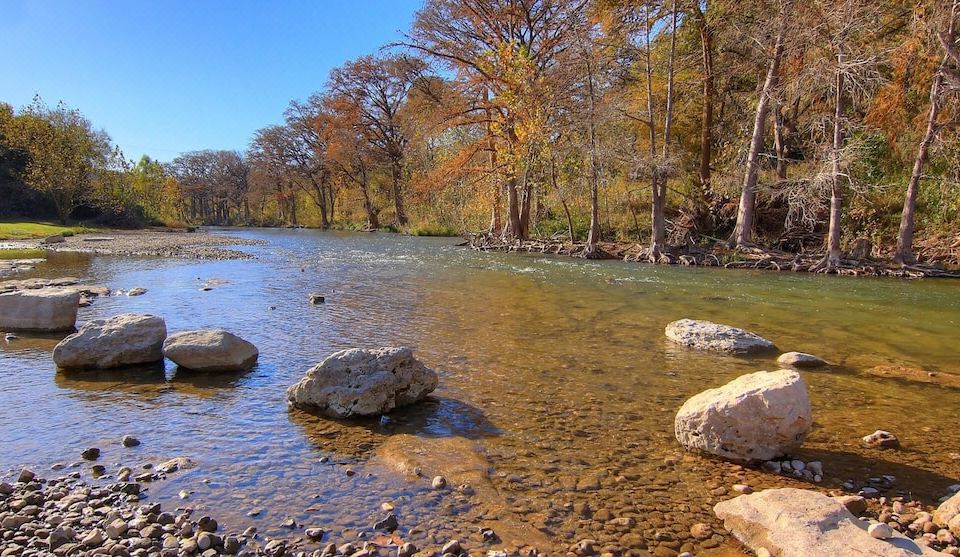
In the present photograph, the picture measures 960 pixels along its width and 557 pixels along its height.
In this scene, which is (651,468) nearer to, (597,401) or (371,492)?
(597,401)

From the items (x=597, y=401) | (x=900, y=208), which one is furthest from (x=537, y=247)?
(x=597, y=401)

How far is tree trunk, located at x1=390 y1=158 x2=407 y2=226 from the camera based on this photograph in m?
56.7

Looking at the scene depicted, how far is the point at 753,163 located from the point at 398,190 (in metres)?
40.8

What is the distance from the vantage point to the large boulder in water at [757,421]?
15.8 feet

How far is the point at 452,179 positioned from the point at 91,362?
2453 centimetres

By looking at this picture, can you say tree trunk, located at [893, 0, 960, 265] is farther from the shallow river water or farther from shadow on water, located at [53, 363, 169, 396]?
shadow on water, located at [53, 363, 169, 396]

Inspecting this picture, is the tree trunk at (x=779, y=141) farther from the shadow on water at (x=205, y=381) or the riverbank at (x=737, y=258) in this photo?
the shadow on water at (x=205, y=381)

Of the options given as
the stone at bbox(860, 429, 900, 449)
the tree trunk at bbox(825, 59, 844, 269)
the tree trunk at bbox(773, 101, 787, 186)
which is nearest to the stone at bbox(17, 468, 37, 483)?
the stone at bbox(860, 429, 900, 449)

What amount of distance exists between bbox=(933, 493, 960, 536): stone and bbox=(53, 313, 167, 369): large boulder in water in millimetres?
8975

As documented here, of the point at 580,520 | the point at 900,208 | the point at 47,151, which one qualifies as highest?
the point at 47,151

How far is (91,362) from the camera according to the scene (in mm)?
7457

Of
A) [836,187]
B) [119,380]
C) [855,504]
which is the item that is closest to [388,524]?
[855,504]

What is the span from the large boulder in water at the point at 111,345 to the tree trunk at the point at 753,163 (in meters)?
22.9

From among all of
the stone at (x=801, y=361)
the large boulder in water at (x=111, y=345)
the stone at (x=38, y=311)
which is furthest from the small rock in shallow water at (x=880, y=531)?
the stone at (x=38, y=311)
